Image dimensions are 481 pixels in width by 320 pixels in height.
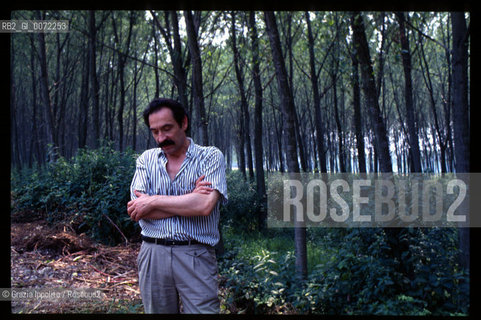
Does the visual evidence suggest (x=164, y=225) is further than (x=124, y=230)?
No

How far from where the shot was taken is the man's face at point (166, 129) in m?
2.62

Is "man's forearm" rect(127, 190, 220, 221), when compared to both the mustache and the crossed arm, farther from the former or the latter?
the mustache

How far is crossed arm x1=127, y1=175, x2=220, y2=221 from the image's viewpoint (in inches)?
97.3

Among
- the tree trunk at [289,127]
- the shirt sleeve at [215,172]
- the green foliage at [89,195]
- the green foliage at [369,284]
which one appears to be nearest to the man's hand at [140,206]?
the shirt sleeve at [215,172]

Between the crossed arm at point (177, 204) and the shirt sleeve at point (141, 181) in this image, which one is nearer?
the crossed arm at point (177, 204)

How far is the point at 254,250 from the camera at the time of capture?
713cm

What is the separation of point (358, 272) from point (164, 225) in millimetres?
2508

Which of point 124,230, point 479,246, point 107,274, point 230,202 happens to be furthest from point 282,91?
point 230,202

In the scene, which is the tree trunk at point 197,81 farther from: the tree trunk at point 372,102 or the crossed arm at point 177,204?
the crossed arm at point 177,204

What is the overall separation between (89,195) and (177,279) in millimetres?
4968

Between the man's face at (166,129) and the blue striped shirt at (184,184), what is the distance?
0.37ft

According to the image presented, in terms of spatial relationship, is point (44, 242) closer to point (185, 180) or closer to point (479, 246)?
point (185, 180)

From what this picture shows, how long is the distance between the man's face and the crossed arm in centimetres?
35

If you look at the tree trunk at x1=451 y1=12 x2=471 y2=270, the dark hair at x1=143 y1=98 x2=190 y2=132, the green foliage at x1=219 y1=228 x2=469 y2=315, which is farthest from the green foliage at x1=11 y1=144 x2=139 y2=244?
the tree trunk at x1=451 y1=12 x2=471 y2=270
